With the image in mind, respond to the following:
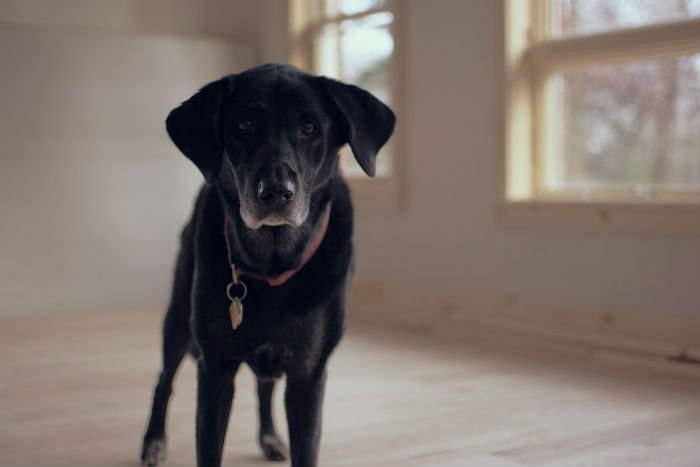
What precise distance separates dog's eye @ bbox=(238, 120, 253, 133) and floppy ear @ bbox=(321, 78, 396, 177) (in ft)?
0.62

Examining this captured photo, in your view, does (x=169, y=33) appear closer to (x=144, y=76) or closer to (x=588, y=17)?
(x=144, y=76)

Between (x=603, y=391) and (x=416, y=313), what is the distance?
154 cm

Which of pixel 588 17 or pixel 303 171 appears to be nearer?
pixel 303 171

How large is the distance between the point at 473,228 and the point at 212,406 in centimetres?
250

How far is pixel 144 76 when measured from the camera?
5.50 metres

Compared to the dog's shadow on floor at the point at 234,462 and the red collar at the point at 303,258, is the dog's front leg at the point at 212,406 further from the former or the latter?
the dog's shadow on floor at the point at 234,462

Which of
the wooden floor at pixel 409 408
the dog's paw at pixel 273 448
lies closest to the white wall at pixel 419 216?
the wooden floor at pixel 409 408

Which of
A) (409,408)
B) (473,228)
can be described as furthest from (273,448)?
(473,228)

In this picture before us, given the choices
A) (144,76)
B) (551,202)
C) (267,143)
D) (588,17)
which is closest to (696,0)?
(588,17)

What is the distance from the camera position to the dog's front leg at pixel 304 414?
1986 mm

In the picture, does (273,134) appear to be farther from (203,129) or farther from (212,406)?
(212,406)

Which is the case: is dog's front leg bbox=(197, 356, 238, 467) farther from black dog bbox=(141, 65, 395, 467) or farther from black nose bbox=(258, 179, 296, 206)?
black nose bbox=(258, 179, 296, 206)

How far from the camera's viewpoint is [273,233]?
1.92 meters

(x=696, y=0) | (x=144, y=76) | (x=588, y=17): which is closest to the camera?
(x=696, y=0)
